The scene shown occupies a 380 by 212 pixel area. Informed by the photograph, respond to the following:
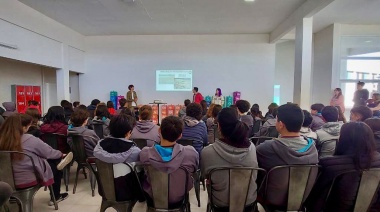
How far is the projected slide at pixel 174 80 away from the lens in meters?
9.42

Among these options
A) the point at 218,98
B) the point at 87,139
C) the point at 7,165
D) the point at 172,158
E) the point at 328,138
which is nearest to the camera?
the point at 172,158

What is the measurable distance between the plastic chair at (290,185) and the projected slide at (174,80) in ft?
25.4

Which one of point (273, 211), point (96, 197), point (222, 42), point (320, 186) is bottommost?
point (96, 197)

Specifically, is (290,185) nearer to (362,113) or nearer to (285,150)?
(285,150)

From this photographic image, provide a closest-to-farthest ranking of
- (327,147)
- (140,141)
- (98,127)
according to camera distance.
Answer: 1. (327,147)
2. (140,141)
3. (98,127)

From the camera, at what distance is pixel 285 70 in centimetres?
1118

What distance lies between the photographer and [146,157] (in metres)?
1.80

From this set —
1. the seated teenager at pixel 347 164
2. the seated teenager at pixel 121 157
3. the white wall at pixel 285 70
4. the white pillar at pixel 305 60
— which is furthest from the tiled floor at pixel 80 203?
the white wall at pixel 285 70

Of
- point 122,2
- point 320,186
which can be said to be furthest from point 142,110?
point 122,2

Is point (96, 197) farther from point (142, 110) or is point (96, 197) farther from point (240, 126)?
point (240, 126)

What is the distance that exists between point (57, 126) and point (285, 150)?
9.23ft

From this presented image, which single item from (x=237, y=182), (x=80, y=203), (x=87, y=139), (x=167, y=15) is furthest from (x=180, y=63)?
(x=237, y=182)

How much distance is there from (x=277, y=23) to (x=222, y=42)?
218 cm

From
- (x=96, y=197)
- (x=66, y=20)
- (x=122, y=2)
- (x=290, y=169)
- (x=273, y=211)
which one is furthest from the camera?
(x=66, y=20)
